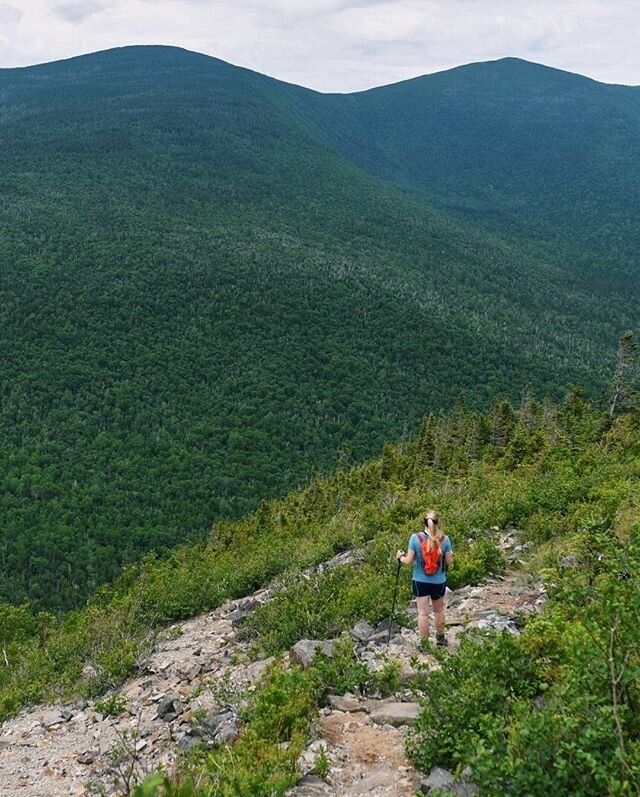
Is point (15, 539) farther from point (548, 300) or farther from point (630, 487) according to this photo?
point (548, 300)

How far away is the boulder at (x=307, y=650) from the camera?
8.48 m

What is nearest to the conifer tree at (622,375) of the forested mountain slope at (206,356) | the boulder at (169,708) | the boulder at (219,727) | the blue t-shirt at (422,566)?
the blue t-shirt at (422,566)

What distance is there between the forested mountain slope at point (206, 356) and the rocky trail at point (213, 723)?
57.4 m

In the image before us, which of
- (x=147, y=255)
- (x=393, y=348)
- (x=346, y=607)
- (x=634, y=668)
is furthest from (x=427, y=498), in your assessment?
(x=147, y=255)

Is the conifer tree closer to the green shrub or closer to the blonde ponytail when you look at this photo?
the blonde ponytail

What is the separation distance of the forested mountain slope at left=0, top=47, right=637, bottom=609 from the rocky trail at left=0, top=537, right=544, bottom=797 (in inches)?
2260

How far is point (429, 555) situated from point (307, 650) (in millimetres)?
2163

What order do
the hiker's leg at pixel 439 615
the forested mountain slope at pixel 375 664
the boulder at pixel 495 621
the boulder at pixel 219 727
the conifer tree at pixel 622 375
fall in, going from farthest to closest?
1. the conifer tree at pixel 622 375
2. the hiker's leg at pixel 439 615
3. the boulder at pixel 495 621
4. the boulder at pixel 219 727
5. the forested mountain slope at pixel 375 664

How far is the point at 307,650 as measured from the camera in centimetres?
882

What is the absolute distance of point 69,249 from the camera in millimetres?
162250

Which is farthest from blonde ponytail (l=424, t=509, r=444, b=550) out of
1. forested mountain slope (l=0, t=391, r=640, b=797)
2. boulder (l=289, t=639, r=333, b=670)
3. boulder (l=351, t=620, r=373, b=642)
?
boulder (l=289, t=639, r=333, b=670)

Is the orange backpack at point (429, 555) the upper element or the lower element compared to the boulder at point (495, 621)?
upper

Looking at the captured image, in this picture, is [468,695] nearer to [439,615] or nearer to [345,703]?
[345,703]

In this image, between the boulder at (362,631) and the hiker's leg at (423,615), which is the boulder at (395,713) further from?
the boulder at (362,631)
